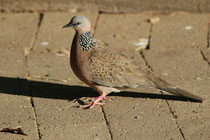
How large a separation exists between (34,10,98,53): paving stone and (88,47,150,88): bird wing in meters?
1.89

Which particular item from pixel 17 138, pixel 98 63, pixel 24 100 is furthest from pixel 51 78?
pixel 17 138

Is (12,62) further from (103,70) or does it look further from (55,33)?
(103,70)

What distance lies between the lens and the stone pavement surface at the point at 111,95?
16.5 feet

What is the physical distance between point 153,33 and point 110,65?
2491 millimetres

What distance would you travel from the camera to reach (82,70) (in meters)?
5.39

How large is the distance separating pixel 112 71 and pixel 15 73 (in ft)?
5.41

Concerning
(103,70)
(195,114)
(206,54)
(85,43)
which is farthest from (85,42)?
(206,54)

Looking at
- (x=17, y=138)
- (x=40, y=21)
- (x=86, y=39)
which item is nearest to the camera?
(x=17, y=138)

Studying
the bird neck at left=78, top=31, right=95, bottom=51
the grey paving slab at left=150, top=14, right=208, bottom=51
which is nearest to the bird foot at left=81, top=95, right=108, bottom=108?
the bird neck at left=78, top=31, right=95, bottom=51

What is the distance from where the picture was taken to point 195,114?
17.4 ft

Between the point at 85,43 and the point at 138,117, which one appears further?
the point at 85,43

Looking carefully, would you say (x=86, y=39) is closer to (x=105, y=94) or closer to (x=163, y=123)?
(x=105, y=94)

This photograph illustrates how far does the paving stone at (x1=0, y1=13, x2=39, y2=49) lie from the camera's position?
24.3 feet

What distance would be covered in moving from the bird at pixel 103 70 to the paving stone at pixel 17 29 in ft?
6.73
